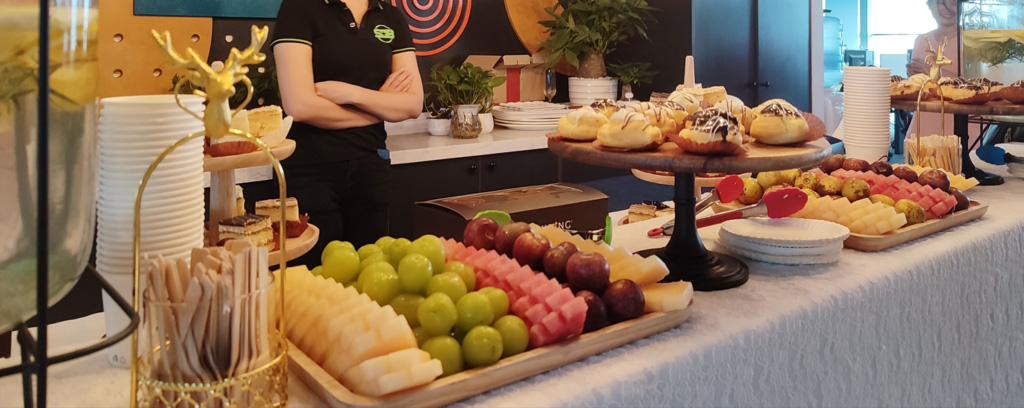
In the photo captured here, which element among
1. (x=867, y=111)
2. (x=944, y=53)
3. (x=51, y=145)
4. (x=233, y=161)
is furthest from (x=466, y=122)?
(x=51, y=145)

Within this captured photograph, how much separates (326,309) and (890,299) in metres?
1.07

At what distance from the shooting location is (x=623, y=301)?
4.05ft

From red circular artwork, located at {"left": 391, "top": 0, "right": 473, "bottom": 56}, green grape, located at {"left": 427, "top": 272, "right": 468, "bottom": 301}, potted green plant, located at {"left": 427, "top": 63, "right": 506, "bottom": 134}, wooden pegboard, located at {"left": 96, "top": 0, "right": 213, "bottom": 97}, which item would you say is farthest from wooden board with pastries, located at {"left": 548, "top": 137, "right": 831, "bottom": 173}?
red circular artwork, located at {"left": 391, "top": 0, "right": 473, "bottom": 56}

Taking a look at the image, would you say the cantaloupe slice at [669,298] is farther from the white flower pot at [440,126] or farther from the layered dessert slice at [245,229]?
the white flower pot at [440,126]

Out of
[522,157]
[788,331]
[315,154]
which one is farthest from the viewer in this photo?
[522,157]

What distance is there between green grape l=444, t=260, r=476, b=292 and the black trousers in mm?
1565

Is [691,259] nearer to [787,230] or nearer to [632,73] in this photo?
[787,230]

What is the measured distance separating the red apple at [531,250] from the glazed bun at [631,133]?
216 mm

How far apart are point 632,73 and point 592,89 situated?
0.23m

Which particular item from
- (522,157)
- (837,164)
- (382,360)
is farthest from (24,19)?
(522,157)

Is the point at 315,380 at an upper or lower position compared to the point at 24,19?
lower

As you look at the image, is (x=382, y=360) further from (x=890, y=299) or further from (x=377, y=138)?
(x=377, y=138)

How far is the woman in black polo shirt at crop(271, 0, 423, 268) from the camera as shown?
2656 millimetres

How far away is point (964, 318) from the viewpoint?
1812mm
